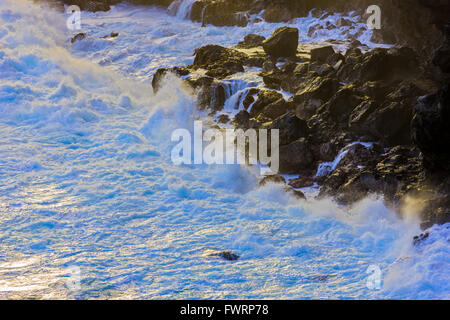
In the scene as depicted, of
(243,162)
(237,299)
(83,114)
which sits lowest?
(237,299)

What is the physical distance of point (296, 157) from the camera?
1272 cm

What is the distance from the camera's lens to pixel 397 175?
1059cm

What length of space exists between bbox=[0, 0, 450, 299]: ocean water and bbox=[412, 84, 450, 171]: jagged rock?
125 centimetres

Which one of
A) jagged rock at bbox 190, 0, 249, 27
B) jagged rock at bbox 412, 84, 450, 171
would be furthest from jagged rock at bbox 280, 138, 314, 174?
jagged rock at bbox 190, 0, 249, 27

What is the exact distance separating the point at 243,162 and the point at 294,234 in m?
3.79

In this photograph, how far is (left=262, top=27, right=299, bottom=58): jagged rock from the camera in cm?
1931

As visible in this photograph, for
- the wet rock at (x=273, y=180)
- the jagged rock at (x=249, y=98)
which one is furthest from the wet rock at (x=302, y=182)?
the jagged rock at (x=249, y=98)

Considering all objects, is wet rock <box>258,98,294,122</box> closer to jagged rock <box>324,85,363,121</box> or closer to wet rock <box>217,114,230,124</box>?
wet rock <box>217,114,230,124</box>

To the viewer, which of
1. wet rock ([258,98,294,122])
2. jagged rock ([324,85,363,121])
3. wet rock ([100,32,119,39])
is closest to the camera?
jagged rock ([324,85,363,121])

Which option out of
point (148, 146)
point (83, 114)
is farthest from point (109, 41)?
point (148, 146)

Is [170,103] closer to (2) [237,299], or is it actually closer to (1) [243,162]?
(1) [243,162]

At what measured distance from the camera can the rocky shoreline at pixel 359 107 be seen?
995 centimetres

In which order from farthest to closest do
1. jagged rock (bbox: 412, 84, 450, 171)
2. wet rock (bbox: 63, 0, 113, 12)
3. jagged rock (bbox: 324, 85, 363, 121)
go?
wet rock (bbox: 63, 0, 113, 12)
jagged rock (bbox: 324, 85, 363, 121)
jagged rock (bbox: 412, 84, 450, 171)

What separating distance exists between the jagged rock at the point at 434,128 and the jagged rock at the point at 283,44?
1017cm
